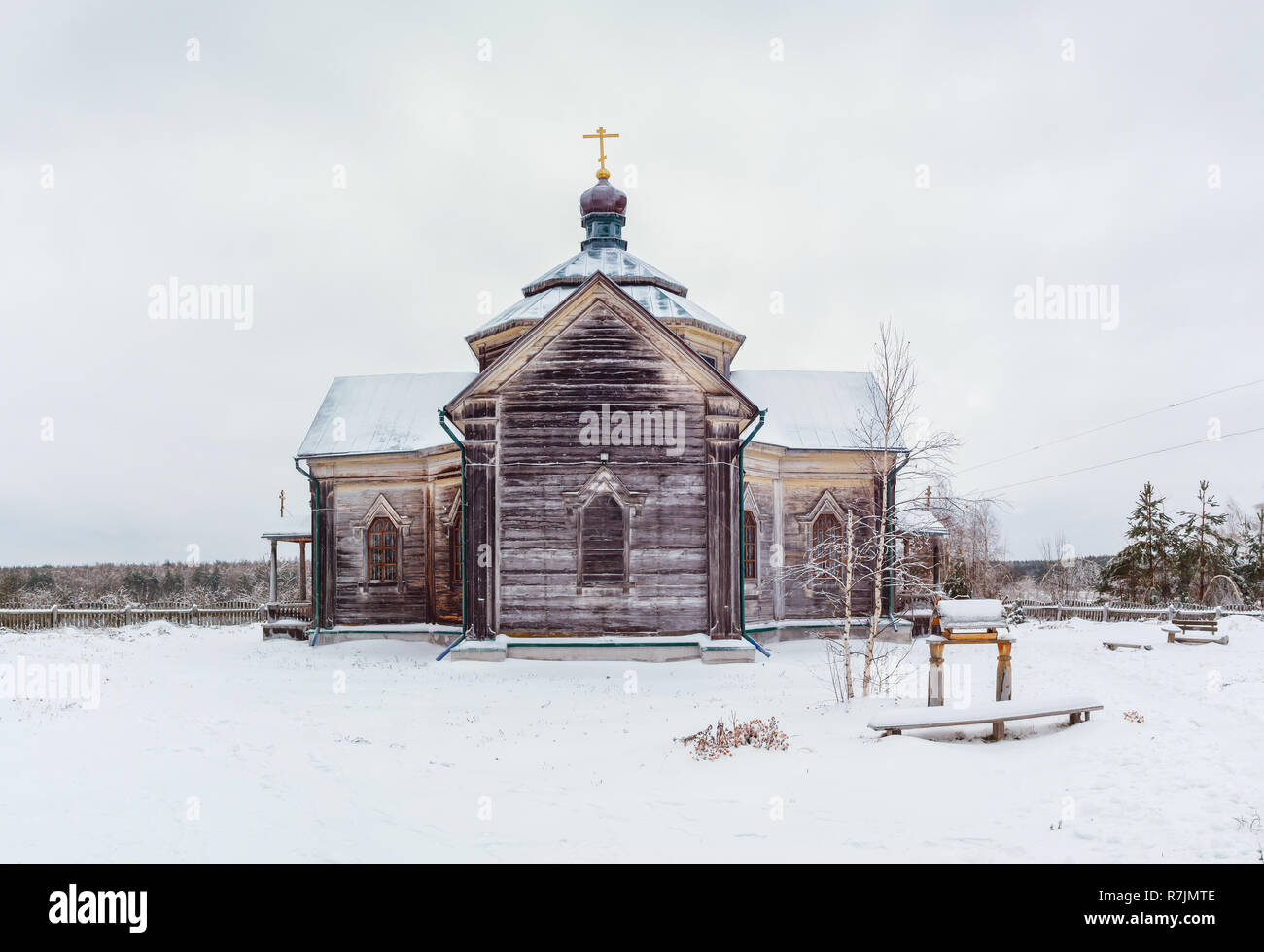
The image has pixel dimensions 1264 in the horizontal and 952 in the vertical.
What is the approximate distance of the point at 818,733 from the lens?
1037cm

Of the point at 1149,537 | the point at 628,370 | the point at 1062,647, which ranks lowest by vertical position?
the point at 1062,647

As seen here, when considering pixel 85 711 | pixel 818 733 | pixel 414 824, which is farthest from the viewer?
pixel 85 711

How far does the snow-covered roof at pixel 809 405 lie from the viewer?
22.7 metres

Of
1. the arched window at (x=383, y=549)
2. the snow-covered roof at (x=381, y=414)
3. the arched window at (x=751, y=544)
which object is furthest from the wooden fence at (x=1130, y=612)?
the arched window at (x=383, y=549)

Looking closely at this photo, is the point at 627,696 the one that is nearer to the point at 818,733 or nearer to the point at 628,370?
the point at 818,733

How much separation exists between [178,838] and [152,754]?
3056 millimetres

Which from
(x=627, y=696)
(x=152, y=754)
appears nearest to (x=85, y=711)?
(x=152, y=754)

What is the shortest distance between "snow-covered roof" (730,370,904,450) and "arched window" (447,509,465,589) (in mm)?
8177

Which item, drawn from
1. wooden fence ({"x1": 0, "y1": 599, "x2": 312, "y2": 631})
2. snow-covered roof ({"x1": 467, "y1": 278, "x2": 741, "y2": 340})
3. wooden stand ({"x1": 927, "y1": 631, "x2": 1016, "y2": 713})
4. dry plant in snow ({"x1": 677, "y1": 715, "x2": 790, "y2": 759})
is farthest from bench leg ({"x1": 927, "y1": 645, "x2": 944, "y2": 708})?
wooden fence ({"x1": 0, "y1": 599, "x2": 312, "y2": 631})

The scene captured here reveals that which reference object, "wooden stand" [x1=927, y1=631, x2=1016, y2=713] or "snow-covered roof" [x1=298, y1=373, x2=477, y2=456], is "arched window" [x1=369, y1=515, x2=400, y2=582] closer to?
A: "snow-covered roof" [x1=298, y1=373, x2=477, y2=456]

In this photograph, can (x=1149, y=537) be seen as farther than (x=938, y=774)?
Yes

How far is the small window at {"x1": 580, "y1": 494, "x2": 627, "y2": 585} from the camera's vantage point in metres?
17.4

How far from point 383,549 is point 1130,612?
2318 centimetres

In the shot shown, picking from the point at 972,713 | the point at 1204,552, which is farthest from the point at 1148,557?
the point at 972,713
